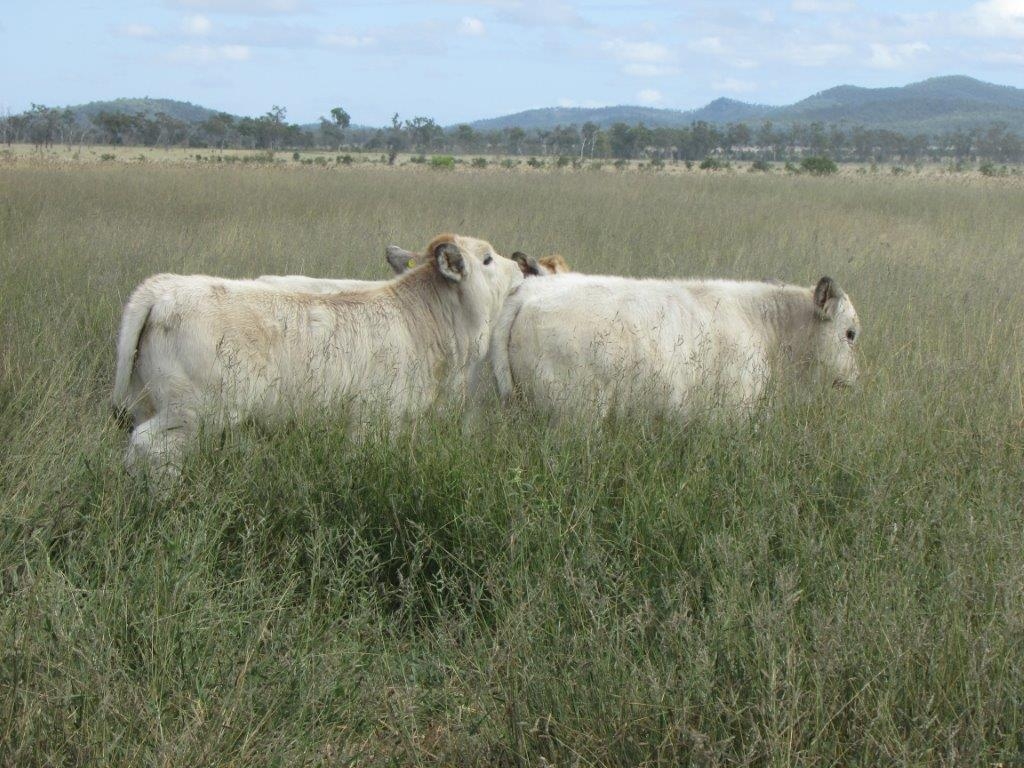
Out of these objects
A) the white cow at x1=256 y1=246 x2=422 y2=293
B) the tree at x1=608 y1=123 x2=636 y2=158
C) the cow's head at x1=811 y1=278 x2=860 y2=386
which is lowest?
the cow's head at x1=811 y1=278 x2=860 y2=386

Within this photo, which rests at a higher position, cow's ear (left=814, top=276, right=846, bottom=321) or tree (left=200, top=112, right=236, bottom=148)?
tree (left=200, top=112, right=236, bottom=148)

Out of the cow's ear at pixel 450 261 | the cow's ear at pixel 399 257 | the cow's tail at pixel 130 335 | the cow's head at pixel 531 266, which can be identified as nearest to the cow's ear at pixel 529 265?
the cow's head at pixel 531 266

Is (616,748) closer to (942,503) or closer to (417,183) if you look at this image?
(942,503)

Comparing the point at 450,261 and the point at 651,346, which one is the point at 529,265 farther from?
the point at 651,346

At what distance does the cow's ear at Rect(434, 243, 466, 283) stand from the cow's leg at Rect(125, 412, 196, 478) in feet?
6.23

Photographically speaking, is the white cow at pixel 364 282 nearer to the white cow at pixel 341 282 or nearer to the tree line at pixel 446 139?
the white cow at pixel 341 282

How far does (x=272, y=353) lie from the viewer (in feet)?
17.9

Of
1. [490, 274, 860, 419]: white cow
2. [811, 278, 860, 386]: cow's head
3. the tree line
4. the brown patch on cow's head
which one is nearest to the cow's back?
[490, 274, 860, 419]: white cow

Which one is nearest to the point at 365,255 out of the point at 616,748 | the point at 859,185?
the point at 616,748

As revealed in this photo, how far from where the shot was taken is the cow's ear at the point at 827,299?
21.0 ft

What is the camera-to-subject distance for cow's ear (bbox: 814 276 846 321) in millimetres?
6387

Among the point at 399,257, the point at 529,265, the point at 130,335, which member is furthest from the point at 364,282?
the point at 130,335

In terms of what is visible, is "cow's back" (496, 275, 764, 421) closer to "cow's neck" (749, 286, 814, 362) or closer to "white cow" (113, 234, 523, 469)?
"cow's neck" (749, 286, 814, 362)

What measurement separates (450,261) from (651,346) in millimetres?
1457
